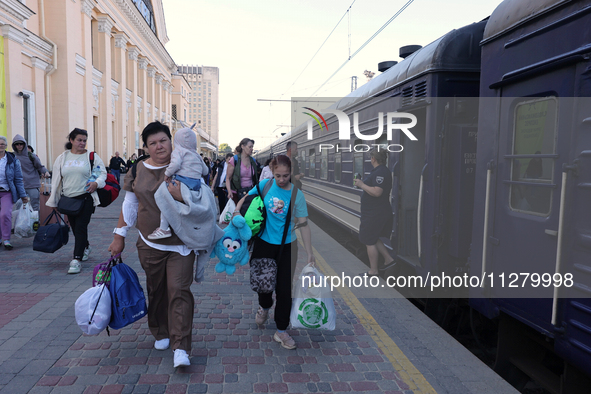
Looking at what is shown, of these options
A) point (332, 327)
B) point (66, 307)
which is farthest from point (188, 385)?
point (66, 307)

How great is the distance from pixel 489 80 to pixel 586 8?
1.10 m

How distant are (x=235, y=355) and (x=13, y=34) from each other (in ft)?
46.7

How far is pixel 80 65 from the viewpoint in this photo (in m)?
19.7

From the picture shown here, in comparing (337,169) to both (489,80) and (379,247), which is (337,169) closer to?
(379,247)

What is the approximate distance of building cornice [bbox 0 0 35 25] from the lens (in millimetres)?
12609

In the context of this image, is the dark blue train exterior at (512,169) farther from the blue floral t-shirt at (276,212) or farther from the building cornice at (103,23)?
the building cornice at (103,23)

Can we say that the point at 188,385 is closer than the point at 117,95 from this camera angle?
Yes

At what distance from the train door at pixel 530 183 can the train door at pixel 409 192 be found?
6.84 feet

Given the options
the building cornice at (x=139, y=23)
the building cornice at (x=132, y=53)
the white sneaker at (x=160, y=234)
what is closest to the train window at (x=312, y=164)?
the white sneaker at (x=160, y=234)

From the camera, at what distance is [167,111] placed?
44.0 metres

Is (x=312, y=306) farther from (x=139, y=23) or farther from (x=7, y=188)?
(x=139, y=23)

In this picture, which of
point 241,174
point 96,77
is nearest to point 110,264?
point 241,174

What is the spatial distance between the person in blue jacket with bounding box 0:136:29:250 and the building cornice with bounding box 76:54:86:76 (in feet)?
46.1

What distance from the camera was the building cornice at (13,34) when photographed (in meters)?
13.0
